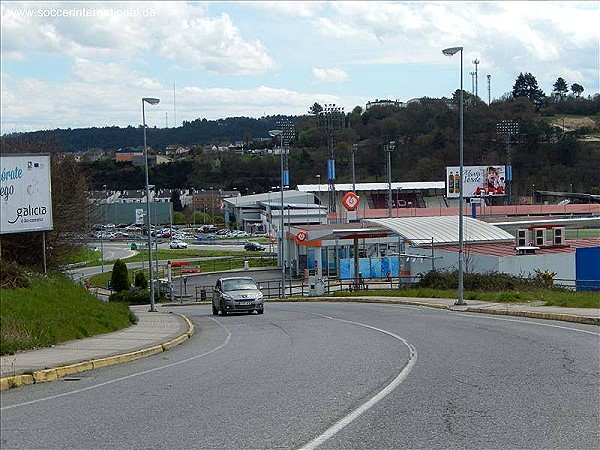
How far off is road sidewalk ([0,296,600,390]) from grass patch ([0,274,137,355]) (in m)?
0.31

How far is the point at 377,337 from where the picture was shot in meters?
20.5

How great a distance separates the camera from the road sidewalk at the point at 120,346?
44.9ft

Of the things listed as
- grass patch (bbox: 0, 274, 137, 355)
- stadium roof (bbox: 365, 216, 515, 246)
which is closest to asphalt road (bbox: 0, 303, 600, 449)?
grass patch (bbox: 0, 274, 137, 355)

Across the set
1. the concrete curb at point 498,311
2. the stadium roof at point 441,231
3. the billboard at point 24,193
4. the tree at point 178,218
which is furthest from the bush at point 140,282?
the tree at point 178,218

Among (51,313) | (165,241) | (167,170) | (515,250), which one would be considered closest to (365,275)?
(515,250)

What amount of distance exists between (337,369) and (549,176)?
118 m

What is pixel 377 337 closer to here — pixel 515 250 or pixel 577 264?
pixel 577 264

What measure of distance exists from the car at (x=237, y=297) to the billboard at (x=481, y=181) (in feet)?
141

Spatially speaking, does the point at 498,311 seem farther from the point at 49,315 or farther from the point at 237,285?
the point at 49,315

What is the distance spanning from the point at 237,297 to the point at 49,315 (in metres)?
15.5

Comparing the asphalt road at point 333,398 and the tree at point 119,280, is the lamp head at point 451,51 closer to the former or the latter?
the asphalt road at point 333,398

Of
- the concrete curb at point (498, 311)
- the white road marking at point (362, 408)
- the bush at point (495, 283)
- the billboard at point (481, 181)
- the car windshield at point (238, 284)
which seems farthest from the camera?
the billboard at point (481, 181)

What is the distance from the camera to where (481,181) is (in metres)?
75.3

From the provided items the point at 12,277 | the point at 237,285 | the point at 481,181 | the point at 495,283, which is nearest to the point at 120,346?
the point at 12,277
